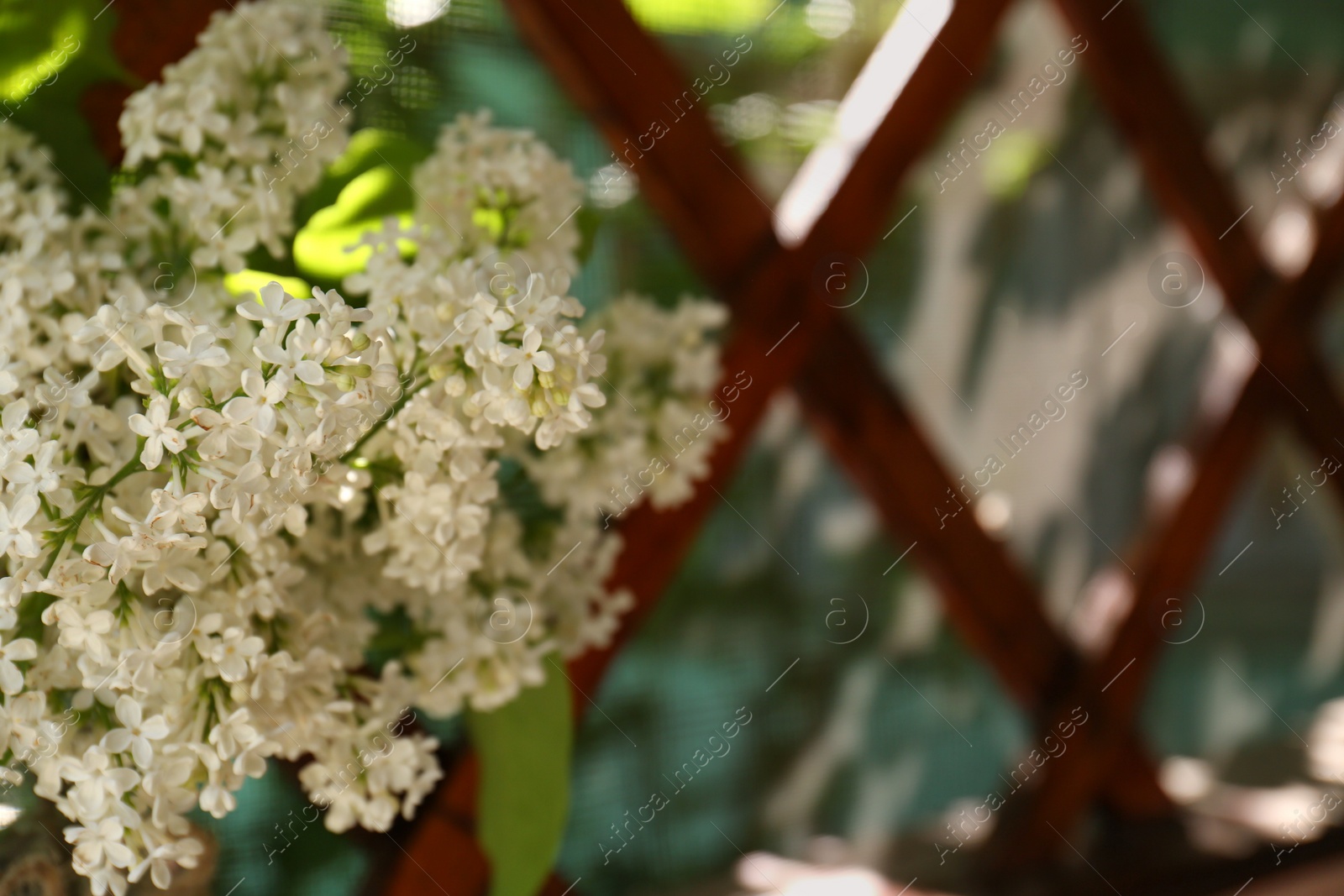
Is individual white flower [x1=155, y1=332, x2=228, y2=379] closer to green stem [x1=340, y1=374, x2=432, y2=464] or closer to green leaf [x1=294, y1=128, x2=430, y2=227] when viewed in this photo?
green stem [x1=340, y1=374, x2=432, y2=464]

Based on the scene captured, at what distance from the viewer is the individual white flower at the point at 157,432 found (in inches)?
16.0

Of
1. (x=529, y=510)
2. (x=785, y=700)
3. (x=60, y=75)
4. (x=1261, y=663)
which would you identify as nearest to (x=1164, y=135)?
(x=1261, y=663)

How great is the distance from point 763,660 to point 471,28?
795mm

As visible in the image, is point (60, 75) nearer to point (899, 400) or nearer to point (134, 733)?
point (134, 733)

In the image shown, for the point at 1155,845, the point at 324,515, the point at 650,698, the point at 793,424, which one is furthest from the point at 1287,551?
the point at 324,515

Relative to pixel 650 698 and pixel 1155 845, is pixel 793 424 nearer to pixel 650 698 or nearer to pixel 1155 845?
pixel 650 698

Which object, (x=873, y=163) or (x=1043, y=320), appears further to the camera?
(x=1043, y=320)

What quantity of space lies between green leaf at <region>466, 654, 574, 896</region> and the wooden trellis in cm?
21

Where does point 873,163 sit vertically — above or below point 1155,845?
above

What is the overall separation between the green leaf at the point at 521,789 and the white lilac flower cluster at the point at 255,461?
0.21ft

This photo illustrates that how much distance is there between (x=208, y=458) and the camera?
1.36 ft

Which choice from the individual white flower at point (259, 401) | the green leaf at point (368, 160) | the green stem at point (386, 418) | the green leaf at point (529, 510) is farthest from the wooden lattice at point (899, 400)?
the individual white flower at point (259, 401)

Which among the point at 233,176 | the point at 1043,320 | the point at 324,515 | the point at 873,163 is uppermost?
the point at 233,176

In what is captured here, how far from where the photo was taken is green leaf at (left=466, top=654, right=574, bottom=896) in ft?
2.37
